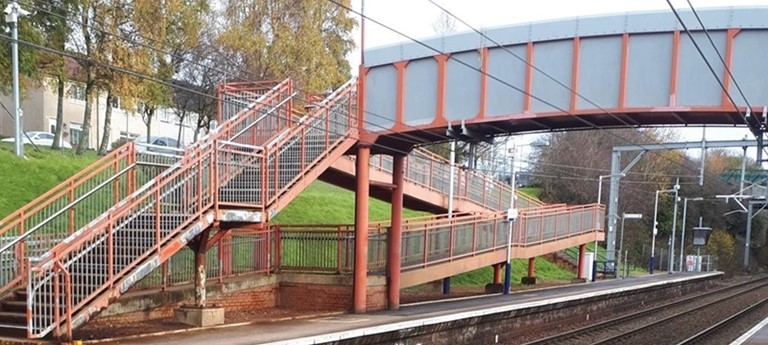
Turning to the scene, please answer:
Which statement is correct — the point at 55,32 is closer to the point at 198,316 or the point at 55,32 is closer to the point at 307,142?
the point at 307,142

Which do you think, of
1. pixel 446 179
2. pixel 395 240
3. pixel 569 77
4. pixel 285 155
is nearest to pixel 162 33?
pixel 446 179

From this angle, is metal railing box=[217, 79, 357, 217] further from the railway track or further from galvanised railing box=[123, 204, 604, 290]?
the railway track

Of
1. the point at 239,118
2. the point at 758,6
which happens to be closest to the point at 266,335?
the point at 239,118

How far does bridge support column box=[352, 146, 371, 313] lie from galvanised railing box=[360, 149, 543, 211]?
2060 mm

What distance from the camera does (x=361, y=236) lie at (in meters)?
16.0

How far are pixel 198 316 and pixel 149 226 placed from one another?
7.49ft

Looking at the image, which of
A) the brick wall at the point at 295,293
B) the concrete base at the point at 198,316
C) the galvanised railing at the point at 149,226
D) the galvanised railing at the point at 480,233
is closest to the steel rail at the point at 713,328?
the galvanised railing at the point at 480,233

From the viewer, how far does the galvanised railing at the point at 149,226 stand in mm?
9688

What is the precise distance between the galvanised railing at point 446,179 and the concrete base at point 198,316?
22.1 feet

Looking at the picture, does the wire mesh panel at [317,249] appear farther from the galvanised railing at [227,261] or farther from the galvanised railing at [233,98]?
the galvanised railing at [233,98]

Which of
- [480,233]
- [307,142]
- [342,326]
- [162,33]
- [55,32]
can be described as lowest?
[342,326]

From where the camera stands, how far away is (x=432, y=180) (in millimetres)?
23078

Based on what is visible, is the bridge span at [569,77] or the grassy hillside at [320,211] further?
the grassy hillside at [320,211]

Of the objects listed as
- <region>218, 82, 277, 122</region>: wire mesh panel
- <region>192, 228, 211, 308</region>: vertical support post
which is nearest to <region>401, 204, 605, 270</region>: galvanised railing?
<region>218, 82, 277, 122</region>: wire mesh panel
